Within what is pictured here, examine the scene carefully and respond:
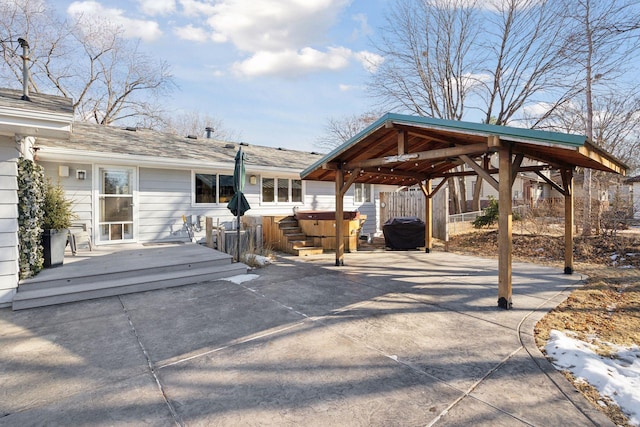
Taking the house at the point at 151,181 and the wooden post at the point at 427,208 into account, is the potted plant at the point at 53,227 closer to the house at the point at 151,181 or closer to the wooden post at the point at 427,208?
the house at the point at 151,181

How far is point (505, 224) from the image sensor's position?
448 centimetres

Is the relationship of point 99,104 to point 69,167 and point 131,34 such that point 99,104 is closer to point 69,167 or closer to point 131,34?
point 131,34

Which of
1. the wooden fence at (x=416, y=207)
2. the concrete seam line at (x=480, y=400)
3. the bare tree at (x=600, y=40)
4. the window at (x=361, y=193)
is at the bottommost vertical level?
the concrete seam line at (x=480, y=400)

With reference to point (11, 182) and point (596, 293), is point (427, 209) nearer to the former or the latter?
point (596, 293)

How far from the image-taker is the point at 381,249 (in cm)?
1032

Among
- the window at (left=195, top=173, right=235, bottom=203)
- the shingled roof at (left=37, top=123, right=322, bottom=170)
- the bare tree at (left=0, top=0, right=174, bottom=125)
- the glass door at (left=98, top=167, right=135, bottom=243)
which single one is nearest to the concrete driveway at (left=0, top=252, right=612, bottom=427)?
the glass door at (left=98, top=167, right=135, bottom=243)

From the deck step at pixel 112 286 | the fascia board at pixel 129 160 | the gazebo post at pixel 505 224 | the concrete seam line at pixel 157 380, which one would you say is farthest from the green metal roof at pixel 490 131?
the fascia board at pixel 129 160

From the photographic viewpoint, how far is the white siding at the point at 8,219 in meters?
4.49

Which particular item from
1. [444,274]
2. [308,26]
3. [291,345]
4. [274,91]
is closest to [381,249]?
[444,274]

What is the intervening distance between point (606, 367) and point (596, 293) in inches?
120

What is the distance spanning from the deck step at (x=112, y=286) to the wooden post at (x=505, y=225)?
4.78 meters

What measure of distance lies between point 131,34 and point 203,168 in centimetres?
1635

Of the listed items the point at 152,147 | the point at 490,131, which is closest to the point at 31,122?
the point at 152,147

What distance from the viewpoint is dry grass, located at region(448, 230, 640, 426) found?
11.3 feet
